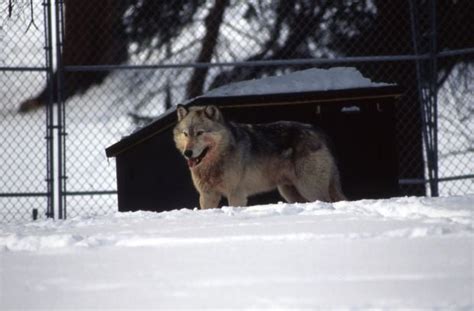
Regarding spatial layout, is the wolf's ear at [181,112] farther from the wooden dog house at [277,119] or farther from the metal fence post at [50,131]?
the metal fence post at [50,131]

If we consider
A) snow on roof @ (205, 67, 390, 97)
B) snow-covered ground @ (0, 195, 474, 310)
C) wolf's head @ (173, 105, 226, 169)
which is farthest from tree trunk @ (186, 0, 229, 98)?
snow-covered ground @ (0, 195, 474, 310)

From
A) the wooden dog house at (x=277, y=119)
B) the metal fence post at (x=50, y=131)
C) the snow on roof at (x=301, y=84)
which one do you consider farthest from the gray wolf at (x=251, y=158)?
the metal fence post at (x=50, y=131)

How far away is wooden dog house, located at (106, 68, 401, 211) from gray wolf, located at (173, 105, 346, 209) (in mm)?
205

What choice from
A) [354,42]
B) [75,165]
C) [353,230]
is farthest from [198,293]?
[354,42]

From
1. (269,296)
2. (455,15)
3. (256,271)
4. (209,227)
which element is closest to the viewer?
(269,296)

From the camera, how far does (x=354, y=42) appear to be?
29.0ft

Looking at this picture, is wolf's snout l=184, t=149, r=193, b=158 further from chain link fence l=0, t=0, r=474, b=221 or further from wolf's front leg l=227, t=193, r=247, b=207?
chain link fence l=0, t=0, r=474, b=221

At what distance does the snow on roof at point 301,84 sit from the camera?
22.7 feet

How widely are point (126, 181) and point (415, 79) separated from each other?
3.51m

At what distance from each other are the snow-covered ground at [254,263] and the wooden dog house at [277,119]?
9.29ft

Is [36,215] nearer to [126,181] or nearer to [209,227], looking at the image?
[126,181]

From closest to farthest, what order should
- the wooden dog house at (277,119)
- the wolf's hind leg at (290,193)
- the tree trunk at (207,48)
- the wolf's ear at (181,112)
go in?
the wolf's ear at (181,112), the wooden dog house at (277,119), the wolf's hind leg at (290,193), the tree trunk at (207,48)

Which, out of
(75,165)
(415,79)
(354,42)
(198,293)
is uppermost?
(354,42)

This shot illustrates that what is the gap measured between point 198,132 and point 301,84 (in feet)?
3.86
